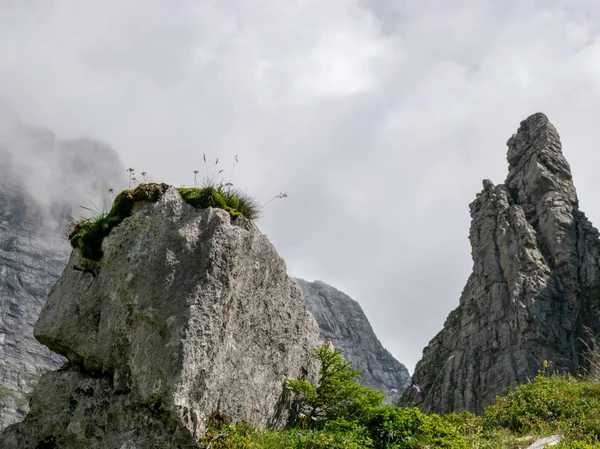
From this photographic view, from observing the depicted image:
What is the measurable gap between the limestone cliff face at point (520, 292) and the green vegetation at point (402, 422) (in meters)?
49.7

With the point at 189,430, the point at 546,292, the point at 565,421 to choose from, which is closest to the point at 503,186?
the point at 546,292

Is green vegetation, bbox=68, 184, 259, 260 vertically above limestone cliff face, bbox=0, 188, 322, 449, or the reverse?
green vegetation, bbox=68, 184, 259, 260

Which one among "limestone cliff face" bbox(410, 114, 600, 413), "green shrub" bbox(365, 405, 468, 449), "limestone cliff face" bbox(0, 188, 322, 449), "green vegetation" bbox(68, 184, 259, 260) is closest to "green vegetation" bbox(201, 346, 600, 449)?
"green shrub" bbox(365, 405, 468, 449)

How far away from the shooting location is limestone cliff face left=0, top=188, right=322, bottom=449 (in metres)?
8.73

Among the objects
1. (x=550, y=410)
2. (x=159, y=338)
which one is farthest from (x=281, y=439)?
(x=550, y=410)

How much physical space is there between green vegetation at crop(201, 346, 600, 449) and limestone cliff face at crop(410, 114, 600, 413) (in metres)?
49.7

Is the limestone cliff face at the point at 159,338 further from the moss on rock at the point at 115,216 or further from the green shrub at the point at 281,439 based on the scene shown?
the green shrub at the point at 281,439

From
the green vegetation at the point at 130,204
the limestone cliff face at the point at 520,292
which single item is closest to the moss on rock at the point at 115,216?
the green vegetation at the point at 130,204

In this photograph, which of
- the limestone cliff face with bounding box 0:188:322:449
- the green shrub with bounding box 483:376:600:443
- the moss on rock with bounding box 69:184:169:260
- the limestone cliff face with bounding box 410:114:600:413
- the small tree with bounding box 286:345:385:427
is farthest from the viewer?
the limestone cliff face with bounding box 410:114:600:413

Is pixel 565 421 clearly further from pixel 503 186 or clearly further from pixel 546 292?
pixel 503 186

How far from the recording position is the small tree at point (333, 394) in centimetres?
1052

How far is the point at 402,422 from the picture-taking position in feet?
31.9

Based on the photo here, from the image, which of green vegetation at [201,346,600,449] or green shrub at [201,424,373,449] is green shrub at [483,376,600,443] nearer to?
green vegetation at [201,346,600,449]

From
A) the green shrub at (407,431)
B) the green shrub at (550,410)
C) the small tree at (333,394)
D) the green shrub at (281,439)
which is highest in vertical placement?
the green shrub at (550,410)
